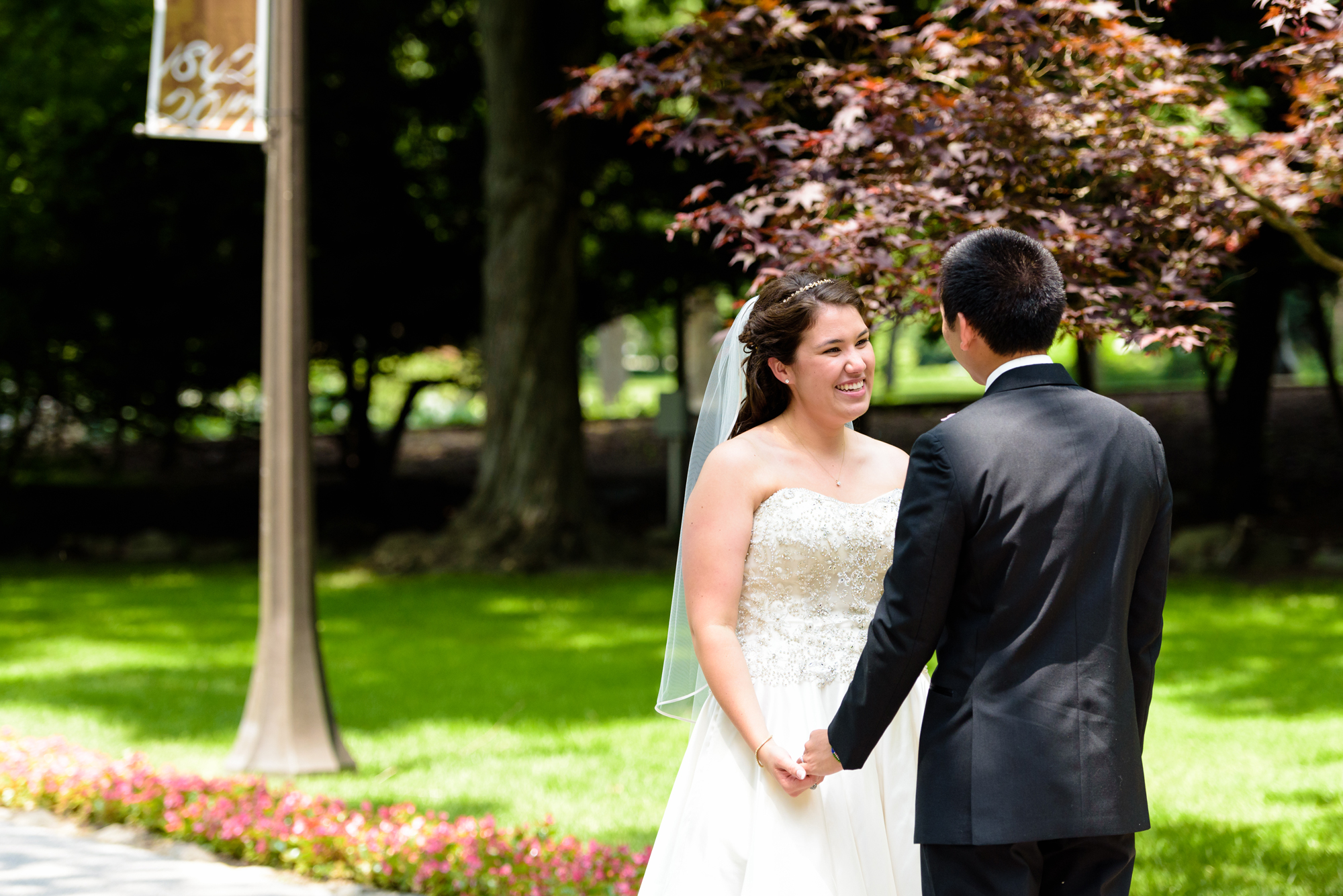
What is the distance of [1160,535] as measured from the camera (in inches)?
101

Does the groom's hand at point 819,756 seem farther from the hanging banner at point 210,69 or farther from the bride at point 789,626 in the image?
the hanging banner at point 210,69

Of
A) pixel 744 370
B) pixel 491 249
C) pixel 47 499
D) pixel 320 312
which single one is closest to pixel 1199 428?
pixel 491 249

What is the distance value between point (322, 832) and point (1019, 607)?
12.0 feet

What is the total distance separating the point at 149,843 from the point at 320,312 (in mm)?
13078

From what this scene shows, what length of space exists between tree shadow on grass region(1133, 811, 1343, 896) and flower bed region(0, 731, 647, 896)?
2.02 m

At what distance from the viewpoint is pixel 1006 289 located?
245cm

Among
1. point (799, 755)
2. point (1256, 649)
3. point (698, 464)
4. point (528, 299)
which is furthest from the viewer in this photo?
point (528, 299)

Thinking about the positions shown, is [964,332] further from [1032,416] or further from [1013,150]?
[1013,150]

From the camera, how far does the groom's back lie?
236 cm

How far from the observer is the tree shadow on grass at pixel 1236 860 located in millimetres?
4762

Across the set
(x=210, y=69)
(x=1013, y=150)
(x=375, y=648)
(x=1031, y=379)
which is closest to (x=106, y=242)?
(x=375, y=648)

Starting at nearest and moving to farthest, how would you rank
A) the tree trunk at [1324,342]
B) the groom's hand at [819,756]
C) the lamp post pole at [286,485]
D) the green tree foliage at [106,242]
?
the groom's hand at [819,756] < the lamp post pole at [286,485] < the tree trunk at [1324,342] < the green tree foliage at [106,242]

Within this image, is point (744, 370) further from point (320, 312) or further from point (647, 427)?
point (647, 427)

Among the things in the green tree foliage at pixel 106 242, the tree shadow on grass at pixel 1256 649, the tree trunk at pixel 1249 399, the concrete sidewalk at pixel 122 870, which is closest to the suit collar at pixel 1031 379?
the concrete sidewalk at pixel 122 870
